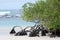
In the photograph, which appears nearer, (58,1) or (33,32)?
(58,1)

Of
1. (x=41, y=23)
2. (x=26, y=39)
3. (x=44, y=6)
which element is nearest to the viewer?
(x=26, y=39)

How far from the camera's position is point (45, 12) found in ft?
69.6

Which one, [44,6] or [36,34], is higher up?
[44,6]

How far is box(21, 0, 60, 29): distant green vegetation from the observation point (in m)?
20.9

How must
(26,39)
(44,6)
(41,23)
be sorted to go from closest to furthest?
(26,39)
(44,6)
(41,23)

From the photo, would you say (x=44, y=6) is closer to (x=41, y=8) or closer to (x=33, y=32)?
(x=41, y=8)

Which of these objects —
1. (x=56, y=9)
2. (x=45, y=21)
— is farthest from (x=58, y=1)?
(x=45, y=21)

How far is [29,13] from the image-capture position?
22688 millimetres

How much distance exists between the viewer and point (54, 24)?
2145 centimetres

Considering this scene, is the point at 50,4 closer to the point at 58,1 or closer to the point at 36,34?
the point at 58,1

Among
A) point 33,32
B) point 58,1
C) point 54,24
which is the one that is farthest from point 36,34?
point 58,1

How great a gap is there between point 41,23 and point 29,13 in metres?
1.48

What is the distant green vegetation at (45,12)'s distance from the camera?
68.5ft

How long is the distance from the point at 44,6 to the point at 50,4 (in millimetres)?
1080
